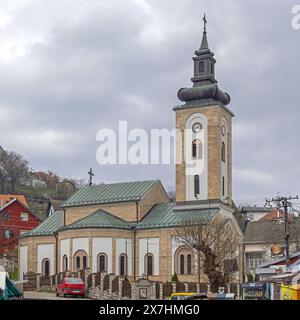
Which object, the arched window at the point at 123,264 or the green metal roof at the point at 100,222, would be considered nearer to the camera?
the green metal roof at the point at 100,222

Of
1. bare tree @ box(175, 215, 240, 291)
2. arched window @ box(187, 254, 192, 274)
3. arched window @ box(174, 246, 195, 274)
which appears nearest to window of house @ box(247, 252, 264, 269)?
bare tree @ box(175, 215, 240, 291)

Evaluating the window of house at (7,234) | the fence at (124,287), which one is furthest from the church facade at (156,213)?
the window of house at (7,234)

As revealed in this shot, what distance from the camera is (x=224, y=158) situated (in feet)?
198

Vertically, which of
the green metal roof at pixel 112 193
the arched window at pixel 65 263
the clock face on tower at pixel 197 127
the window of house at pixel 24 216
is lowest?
the arched window at pixel 65 263

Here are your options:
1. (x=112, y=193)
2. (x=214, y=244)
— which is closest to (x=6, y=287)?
(x=214, y=244)

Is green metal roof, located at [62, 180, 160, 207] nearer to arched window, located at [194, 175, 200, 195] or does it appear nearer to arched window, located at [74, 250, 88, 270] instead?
arched window, located at [194, 175, 200, 195]

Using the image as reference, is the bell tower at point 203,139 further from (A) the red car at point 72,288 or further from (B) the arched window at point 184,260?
(A) the red car at point 72,288

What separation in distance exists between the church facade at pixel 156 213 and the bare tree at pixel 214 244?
1.59m

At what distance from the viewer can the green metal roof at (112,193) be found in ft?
196

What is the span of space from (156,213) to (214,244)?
11853mm

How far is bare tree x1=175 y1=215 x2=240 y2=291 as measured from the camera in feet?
144

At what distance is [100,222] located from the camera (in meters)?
54.7
